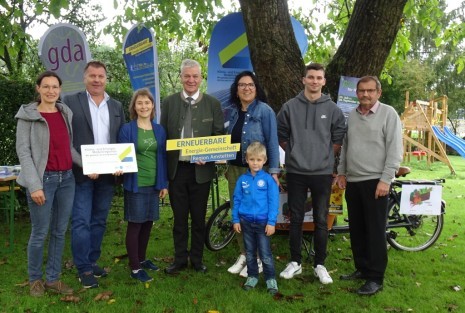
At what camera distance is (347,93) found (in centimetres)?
532

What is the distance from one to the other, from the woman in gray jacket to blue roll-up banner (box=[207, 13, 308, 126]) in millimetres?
3329

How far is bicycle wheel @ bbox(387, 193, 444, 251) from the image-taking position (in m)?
5.49

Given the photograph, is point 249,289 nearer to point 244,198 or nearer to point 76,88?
point 244,198

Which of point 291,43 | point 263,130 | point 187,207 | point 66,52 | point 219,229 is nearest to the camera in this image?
point 263,130

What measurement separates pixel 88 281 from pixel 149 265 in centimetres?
73

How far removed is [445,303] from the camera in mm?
4020

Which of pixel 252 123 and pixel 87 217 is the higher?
pixel 252 123

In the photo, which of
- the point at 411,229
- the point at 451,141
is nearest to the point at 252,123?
the point at 411,229

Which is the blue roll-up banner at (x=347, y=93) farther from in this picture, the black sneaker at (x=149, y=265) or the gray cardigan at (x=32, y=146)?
the gray cardigan at (x=32, y=146)

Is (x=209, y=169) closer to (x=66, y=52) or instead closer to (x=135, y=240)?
(x=135, y=240)

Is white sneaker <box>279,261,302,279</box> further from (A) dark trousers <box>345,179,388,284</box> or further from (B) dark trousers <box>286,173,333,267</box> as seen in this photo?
(A) dark trousers <box>345,179,388,284</box>

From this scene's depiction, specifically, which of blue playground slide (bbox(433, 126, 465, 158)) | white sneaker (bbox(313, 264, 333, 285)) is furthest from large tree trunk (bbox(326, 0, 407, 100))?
blue playground slide (bbox(433, 126, 465, 158))

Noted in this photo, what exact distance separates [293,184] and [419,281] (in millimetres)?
1696

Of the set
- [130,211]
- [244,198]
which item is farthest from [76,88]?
[244,198]
